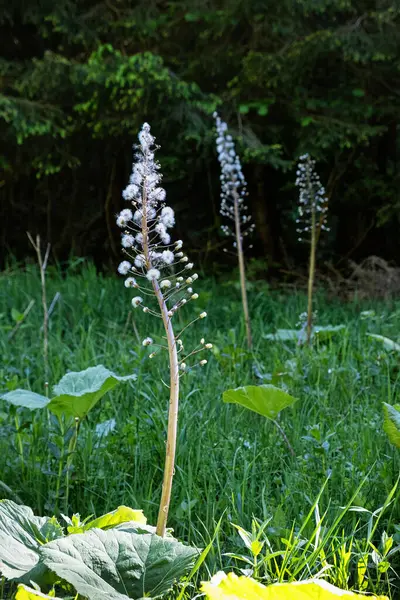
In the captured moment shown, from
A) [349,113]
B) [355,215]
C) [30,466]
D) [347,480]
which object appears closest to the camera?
[347,480]

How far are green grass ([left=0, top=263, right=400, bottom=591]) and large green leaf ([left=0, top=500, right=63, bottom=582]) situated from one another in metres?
0.43

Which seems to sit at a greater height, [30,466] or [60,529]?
[60,529]

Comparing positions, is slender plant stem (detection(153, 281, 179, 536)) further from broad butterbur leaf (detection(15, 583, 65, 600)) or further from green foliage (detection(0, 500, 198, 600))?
broad butterbur leaf (detection(15, 583, 65, 600))

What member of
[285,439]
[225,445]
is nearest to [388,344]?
[285,439]

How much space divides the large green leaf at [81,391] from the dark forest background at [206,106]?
349 centimetres

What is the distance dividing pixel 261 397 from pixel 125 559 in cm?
87

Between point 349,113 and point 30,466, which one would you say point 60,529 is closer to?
point 30,466

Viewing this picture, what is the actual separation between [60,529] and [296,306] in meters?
3.76

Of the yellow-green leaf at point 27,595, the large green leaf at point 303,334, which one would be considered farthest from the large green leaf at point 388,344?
the yellow-green leaf at point 27,595

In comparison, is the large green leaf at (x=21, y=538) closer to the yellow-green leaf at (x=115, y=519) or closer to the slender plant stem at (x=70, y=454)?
the yellow-green leaf at (x=115, y=519)

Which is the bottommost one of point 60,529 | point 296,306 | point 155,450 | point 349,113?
point 296,306

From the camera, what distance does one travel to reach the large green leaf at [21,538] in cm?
137

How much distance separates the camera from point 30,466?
2.21 meters

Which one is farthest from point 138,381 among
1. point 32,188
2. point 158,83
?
point 32,188
